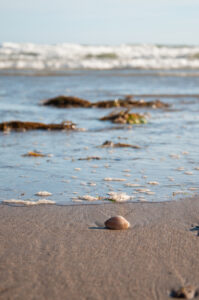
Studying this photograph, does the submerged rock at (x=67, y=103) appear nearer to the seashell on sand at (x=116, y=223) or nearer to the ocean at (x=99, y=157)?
the ocean at (x=99, y=157)

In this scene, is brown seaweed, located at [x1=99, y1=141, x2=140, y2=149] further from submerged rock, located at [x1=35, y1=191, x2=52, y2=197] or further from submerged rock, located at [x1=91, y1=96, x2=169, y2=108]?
submerged rock, located at [x1=91, y1=96, x2=169, y2=108]

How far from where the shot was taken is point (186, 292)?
7.24 ft

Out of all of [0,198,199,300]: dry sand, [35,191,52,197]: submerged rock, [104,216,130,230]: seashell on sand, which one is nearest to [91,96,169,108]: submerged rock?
[35,191,52,197]: submerged rock

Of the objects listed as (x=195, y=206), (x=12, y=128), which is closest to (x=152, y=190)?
(x=195, y=206)

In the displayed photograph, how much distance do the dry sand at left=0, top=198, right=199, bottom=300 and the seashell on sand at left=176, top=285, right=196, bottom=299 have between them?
51 mm

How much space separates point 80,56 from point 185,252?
1791 inches

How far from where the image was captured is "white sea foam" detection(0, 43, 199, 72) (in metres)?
36.9

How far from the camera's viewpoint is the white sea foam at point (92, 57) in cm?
3694

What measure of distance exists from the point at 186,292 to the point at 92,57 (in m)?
47.0

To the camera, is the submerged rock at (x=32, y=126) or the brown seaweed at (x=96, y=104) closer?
the submerged rock at (x=32, y=126)

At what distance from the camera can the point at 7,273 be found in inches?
95.1

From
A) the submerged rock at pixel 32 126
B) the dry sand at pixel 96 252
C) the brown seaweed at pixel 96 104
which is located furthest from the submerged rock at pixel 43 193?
the brown seaweed at pixel 96 104

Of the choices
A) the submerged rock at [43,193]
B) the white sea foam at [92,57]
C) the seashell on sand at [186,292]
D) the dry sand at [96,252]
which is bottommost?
the seashell on sand at [186,292]

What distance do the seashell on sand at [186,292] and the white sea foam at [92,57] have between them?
1270 inches
